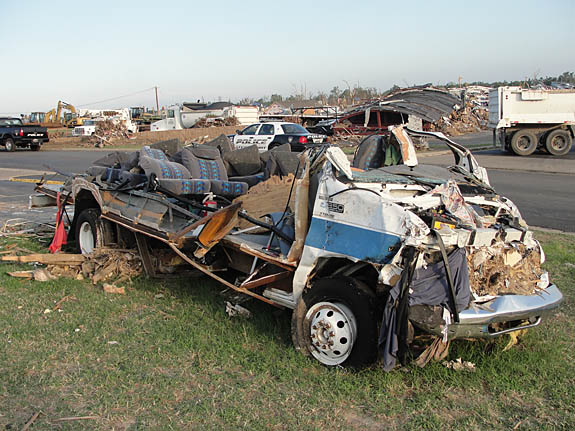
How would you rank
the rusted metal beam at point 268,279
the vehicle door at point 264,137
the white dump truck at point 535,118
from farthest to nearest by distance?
the vehicle door at point 264,137
the white dump truck at point 535,118
the rusted metal beam at point 268,279

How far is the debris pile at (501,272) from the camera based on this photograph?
161 inches

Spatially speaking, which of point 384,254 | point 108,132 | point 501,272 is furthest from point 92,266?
point 108,132

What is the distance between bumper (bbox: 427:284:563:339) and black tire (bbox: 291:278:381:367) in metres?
0.48

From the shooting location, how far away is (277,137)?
898 inches

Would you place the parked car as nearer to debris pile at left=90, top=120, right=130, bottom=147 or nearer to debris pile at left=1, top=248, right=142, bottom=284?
debris pile at left=90, top=120, right=130, bottom=147

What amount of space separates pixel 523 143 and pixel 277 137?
1004 centimetres

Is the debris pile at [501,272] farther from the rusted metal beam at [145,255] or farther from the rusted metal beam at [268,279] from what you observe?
the rusted metal beam at [145,255]

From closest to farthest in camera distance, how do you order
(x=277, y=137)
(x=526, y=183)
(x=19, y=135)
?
(x=526, y=183)
(x=277, y=137)
(x=19, y=135)

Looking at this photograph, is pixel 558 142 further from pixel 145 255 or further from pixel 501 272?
pixel 501 272

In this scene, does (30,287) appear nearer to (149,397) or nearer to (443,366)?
(149,397)

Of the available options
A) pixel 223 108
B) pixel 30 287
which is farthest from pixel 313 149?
pixel 223 108

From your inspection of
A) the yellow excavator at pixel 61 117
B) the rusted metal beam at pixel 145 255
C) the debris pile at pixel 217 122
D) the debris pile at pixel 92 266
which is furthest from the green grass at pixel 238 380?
the yellow excavator at pixel 61 117

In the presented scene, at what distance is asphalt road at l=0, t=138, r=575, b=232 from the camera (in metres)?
10.7

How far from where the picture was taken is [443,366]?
4.23 m
